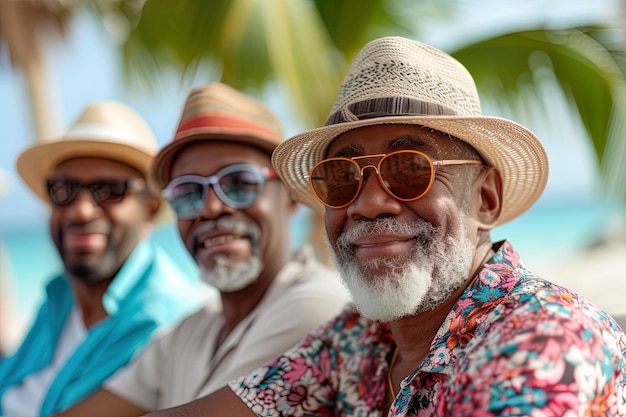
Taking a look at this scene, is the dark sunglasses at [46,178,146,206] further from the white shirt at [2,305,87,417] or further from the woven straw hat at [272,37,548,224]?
the woven straw hat at [272,37,548,224]

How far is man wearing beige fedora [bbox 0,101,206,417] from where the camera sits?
3934 millimetres

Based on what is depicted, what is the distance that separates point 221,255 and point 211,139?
50cm

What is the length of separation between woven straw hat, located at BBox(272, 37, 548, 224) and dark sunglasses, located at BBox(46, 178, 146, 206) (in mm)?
1896

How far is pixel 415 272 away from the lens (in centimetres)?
213

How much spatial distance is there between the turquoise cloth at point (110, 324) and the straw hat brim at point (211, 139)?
78 cm

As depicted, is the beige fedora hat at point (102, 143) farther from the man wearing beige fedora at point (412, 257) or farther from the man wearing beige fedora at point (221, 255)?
the man wearing beige fedora at point (412, 257)

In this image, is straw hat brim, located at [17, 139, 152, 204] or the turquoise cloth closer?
the turquoise cloth

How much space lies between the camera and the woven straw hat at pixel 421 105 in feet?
7.04

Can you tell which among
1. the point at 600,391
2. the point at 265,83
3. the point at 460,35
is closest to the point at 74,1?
the point at 265,83

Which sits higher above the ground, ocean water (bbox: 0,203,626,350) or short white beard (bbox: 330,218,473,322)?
short white beard (bbox: 330,218,473,322)

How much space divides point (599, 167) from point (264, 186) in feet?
12.7

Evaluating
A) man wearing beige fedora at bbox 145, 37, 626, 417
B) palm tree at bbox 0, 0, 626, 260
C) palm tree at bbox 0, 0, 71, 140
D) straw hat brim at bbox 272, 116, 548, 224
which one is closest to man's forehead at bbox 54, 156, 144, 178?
straw hat brim at bbox 272, 116, 548, 224

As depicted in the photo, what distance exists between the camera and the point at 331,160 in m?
2.26

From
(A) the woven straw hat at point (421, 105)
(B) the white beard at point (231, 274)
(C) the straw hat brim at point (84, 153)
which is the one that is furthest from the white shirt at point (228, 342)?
(C) the straw hat brim at point (84, 153)
